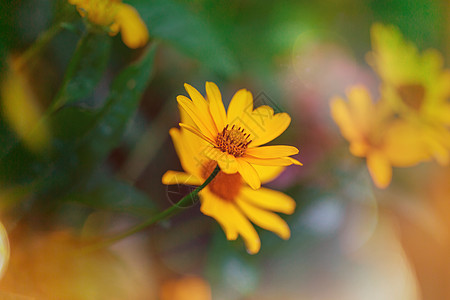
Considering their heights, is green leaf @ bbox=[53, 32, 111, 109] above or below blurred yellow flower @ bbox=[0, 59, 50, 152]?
above

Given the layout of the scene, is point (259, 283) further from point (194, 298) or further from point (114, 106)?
point (114, 106)

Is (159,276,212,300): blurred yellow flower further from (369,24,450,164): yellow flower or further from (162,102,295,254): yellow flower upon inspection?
(369,24,450,164): yellow flower

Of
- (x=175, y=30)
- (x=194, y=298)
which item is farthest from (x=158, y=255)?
(x=175, y=30)

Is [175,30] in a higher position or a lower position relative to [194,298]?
higher

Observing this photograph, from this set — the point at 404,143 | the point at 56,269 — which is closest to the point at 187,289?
the point at 56,269

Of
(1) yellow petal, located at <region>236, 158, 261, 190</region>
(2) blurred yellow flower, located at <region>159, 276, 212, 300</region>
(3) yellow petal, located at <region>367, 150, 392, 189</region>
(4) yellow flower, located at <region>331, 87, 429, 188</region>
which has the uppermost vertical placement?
(4) yellow flower, located at <region>331, 87, 429, 188</region>

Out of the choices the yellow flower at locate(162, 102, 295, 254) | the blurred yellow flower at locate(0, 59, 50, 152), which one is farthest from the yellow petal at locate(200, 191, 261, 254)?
the blurred yellow flower at locate(0, 59, 50, 152)

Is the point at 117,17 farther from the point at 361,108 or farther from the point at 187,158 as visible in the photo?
the point at 361,108
